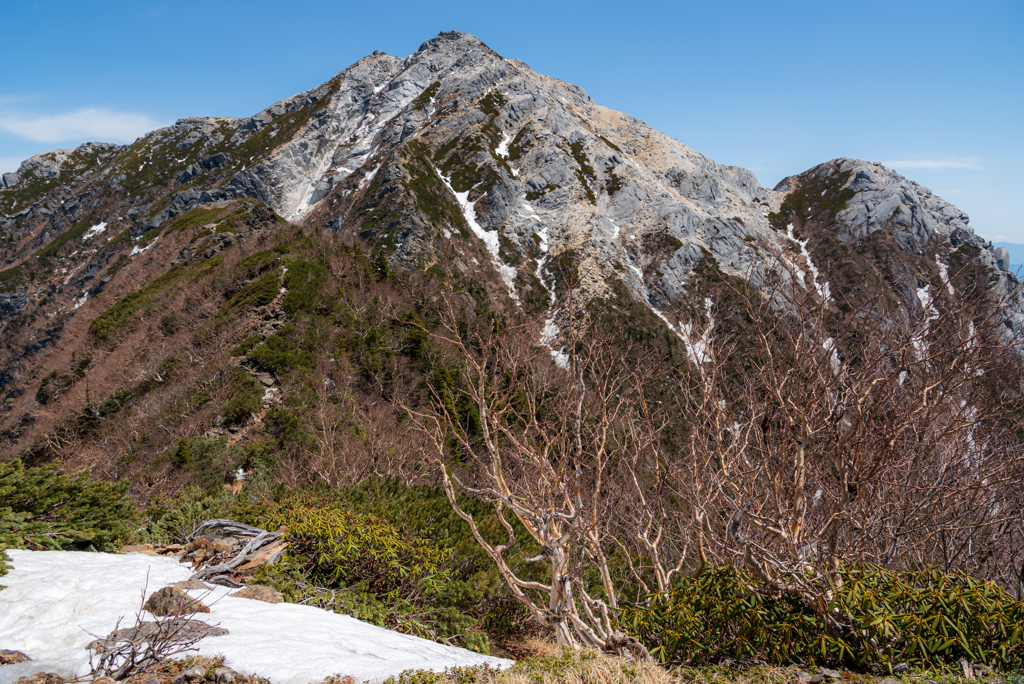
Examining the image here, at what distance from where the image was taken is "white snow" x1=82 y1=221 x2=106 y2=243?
92.3m

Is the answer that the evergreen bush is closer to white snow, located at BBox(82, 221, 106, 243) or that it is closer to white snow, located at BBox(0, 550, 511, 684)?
white snow, located at BBox(0, 550, 511, 684)

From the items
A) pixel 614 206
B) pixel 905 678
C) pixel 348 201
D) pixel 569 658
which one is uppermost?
pixel 614 206

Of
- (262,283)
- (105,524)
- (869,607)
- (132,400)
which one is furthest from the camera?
(262,283)

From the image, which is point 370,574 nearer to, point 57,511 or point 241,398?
point 57,511

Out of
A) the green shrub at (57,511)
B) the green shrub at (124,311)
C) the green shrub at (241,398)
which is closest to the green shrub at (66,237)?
the green shrub at (124,311)

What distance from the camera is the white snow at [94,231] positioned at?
92.3 meters

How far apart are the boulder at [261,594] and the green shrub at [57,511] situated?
2.41 metres

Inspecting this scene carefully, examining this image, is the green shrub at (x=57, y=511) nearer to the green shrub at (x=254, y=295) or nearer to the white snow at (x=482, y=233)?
the green shrub at (x=254, y=295)

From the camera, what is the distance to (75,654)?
10.8 ft

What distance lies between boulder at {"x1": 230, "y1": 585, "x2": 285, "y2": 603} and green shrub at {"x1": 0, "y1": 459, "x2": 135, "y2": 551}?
241cm

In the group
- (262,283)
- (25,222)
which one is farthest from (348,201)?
(25,222)

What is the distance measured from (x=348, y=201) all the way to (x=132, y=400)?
51114 mm

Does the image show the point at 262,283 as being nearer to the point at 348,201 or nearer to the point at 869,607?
the point at 869,607

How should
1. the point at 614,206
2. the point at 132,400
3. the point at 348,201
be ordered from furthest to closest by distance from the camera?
the point at 614,206 → the point at 348,201 → the point at 132,400
